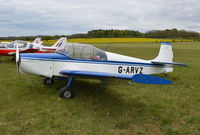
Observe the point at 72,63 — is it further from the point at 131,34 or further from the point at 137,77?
the point at 131,34

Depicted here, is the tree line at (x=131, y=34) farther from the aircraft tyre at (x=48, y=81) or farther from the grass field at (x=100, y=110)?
the grass field at (x=100, y=110)

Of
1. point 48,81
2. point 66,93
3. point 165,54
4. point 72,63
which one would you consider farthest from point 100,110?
point 165,54

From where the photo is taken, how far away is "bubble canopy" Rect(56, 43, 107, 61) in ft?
17.4

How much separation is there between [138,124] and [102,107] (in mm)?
1097

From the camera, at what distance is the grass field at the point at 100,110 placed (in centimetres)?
347

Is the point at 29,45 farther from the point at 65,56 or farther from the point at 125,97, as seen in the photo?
the point at 125,97

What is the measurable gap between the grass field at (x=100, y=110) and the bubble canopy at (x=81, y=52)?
39.1 inches

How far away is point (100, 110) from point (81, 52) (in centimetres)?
185

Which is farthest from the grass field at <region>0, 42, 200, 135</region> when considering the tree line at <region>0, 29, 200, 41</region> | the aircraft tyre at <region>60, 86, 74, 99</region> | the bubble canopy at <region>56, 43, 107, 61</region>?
the tree line at <region>0, 29, 200, 41</region>

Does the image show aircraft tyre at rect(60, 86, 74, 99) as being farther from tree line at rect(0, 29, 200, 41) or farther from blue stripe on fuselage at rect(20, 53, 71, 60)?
tree line at rect(0, 29, 200, 41)

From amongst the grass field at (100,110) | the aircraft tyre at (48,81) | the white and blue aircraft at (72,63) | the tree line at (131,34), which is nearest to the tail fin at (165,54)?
the grass field at (100,110)

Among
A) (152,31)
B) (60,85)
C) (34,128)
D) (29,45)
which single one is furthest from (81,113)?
(152,31)

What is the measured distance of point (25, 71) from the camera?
5074 millimetres

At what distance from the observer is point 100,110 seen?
435cm
